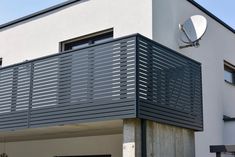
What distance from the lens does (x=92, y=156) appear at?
37.1 ft

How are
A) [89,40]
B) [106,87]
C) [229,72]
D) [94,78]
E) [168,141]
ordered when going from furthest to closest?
1. [229,72]
2. [89,40]
3. [168,141]
4. [94,78]
5. [106,87]

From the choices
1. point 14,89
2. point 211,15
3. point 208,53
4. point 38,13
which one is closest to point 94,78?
point 14,89

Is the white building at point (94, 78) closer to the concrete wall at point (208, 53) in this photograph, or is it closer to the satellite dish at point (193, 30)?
the concrete wall at point (208, 53)

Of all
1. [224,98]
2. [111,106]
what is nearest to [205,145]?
[224,98]

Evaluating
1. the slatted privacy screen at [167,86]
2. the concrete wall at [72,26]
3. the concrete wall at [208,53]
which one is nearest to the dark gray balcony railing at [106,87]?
the slatted privacy screen at [167,86]

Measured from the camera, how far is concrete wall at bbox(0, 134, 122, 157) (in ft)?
35.8

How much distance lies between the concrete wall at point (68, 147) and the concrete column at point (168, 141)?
6.36ft

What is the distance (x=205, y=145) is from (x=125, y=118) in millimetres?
3872

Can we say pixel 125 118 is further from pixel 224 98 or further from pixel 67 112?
pixel 224 98

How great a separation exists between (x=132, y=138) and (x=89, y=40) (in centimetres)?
425

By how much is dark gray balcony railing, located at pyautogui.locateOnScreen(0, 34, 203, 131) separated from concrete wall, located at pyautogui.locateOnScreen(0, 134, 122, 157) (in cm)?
218

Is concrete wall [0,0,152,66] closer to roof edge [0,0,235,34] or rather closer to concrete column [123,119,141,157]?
roof edge [0,0,235,34]

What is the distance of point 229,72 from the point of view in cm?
1391

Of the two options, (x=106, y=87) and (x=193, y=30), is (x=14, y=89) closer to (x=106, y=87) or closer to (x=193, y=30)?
(x=106, y=87)
